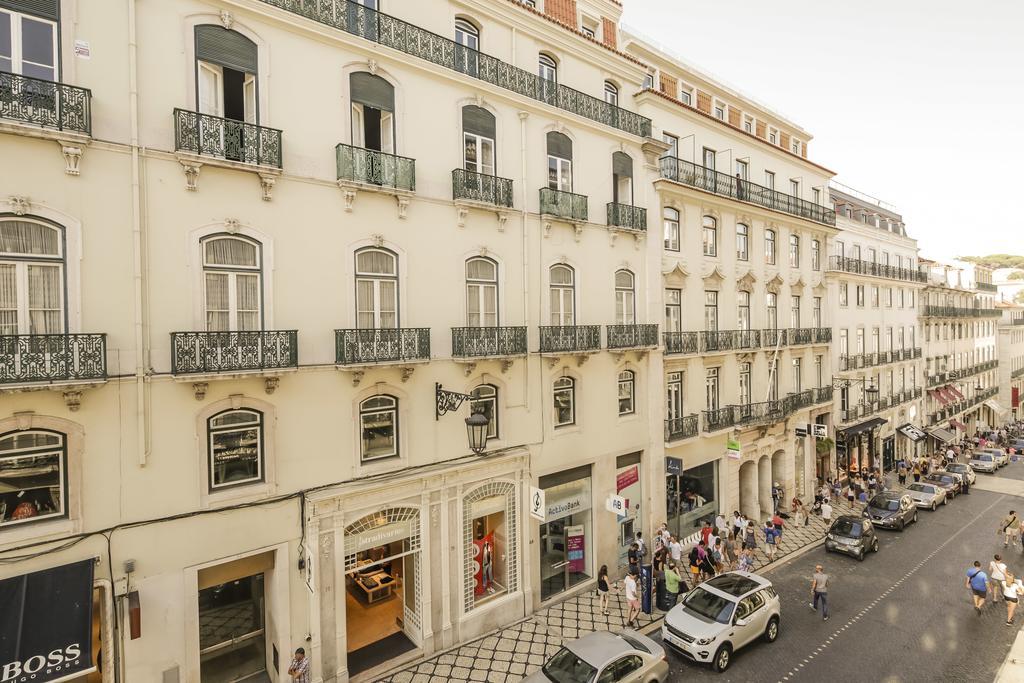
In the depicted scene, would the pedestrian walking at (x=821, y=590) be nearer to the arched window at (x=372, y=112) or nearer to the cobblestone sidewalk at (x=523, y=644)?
the cobblestone sidewalk at (x=523, y=644)

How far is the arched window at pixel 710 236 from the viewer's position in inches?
885

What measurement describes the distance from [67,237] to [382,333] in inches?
248

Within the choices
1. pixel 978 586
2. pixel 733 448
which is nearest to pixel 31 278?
pixel 733 448

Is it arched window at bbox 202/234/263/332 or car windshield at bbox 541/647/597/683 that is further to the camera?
arched window at bbox 202/234/263/332

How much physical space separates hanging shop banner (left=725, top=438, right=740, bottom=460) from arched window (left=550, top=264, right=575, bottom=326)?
32.6 feet

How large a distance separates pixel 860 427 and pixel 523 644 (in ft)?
88.8

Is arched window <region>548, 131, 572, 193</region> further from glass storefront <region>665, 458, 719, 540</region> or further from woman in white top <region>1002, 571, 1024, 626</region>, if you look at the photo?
woman in white top <region>1002, 571, 1024, 626</region>

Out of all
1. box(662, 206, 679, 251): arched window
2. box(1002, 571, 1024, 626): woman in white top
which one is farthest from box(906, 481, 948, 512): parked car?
box(662, 206, 679, 251): arched window

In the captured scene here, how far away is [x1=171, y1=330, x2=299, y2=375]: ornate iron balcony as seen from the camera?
34.1 ft

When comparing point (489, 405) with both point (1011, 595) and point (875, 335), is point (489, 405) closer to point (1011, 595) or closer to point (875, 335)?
point (1011, 595)

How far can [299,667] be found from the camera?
37.1 feet

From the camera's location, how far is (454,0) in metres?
15.0

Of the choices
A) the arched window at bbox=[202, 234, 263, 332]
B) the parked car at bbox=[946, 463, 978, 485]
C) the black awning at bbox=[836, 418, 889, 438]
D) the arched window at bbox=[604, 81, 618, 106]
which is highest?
the arched window at bbox=[604, 81, 618, 106]

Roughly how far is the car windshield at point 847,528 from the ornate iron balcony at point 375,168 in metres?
21.0
